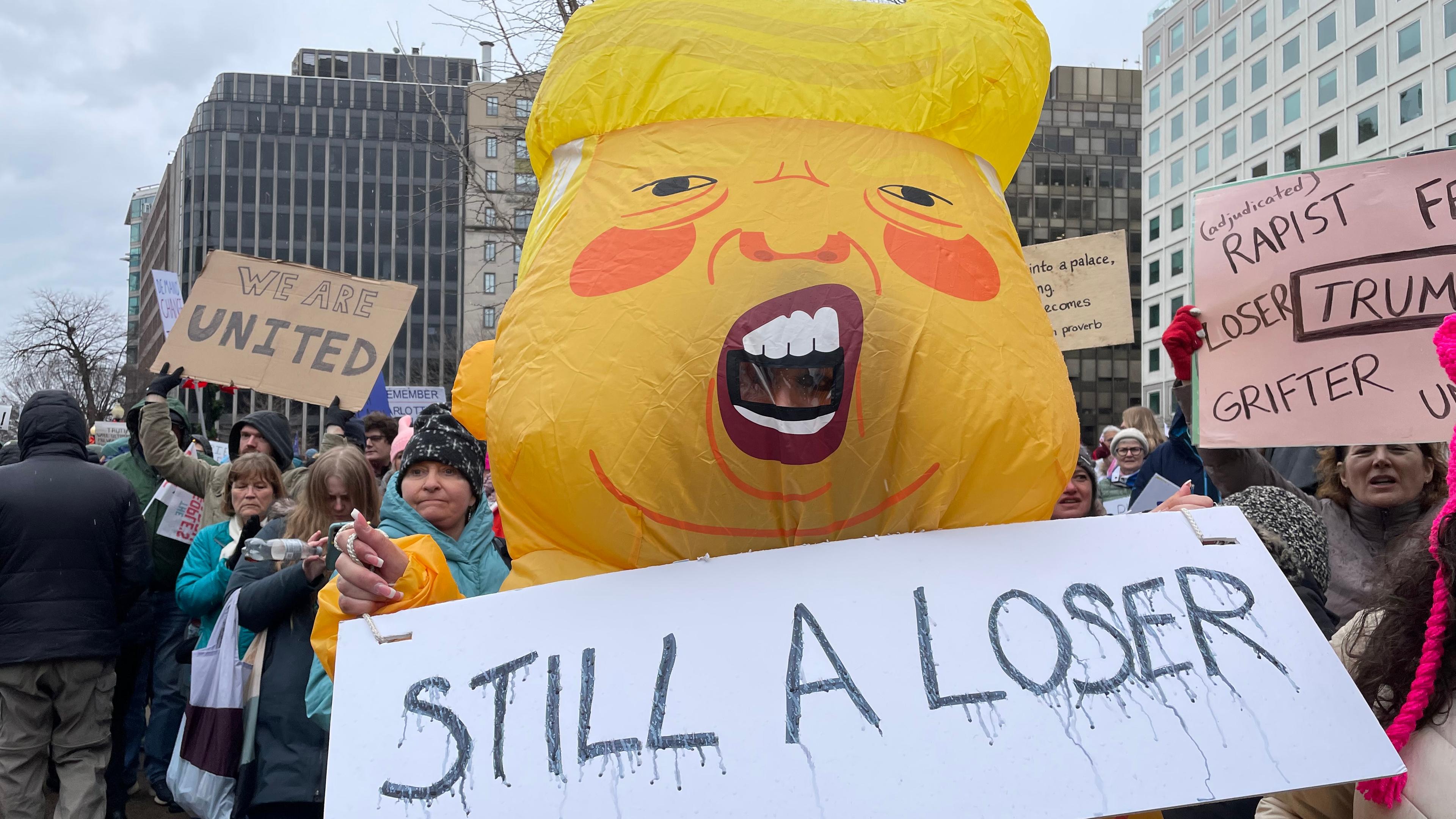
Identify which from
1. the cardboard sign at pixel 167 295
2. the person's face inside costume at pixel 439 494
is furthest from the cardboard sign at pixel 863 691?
the cardboard sign at pixel 167 295

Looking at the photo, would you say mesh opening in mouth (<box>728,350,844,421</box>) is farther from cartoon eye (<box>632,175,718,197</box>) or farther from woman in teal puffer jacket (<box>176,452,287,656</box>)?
woman in teal puffer jacket (<box>176,452,287,656</box>)

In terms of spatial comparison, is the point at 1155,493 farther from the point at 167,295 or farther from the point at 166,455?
the point at 167,295

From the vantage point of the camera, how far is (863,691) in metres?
1.67

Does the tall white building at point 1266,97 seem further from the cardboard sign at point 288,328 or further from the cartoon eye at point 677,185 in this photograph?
the cartoon eye at point 677,185

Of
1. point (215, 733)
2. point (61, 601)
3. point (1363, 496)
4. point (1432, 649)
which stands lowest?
point (215, 733)

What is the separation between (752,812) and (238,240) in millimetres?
76778

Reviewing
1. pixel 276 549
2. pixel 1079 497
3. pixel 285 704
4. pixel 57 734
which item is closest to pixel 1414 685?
pixel 276 549

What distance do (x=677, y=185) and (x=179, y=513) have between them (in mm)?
4444

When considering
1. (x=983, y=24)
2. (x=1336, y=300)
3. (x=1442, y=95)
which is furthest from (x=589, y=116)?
(x=1442, y=95)

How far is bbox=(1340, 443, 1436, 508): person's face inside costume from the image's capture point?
10.7 ft

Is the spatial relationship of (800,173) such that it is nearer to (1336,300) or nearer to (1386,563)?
(1386,563)

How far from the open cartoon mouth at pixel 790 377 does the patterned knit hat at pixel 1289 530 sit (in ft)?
4.83

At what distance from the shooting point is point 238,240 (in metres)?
70.2

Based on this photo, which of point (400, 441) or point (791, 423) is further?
point (400, 441)
